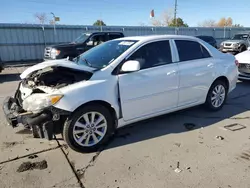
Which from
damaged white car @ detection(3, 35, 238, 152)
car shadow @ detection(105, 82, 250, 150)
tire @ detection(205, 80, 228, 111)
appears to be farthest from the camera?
tire @ detection(205, 80, 228, 111)

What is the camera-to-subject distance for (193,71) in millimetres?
4328

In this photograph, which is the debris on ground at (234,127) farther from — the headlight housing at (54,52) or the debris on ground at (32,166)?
the headlight housing at (54,52)

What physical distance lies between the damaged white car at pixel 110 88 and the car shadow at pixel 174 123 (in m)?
0.32

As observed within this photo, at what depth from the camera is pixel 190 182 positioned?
8.82ft

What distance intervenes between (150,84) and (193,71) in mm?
1113

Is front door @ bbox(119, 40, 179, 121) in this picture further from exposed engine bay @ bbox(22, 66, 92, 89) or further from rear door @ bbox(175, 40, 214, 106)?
exposed engine bay @ bbox(22, 66, 92, 89)

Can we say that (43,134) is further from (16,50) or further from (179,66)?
(16,50)

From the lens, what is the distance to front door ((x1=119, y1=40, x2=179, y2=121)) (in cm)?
354

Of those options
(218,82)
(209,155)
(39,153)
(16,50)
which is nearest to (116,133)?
(39,153)

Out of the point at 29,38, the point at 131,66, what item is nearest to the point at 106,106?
the point at 131,66

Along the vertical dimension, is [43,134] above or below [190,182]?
above

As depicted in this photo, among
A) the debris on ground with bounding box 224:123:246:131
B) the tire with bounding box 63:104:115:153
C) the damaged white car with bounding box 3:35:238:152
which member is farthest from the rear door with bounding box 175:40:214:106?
the tire with bounding box 63:104:115:153

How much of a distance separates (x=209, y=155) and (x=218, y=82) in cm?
214

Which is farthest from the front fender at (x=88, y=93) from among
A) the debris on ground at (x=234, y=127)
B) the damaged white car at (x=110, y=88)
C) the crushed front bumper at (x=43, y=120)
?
the debris on ground at (x=234, y=127)
